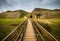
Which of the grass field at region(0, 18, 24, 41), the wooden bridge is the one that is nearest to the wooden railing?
the wooden bridge

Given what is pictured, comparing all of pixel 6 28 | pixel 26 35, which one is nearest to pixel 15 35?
pixel 26 35

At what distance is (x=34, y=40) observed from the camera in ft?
25.5

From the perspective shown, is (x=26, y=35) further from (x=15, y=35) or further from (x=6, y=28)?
(x=6, y=28)

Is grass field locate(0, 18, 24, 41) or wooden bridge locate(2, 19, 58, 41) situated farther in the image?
grass field locate(0, 18, 24, 41)

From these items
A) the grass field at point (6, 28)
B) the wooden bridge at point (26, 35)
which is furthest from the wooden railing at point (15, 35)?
the grass field at point (6, 28)

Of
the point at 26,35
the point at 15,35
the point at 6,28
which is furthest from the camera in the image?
the point at 6,28

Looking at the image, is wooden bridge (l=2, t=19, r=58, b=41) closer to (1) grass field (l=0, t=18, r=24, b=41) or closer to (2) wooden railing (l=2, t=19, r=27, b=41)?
(2) wooden railing (l=2, t=19, r=27, b=41)

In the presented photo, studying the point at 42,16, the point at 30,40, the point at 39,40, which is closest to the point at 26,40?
the point at 30,40

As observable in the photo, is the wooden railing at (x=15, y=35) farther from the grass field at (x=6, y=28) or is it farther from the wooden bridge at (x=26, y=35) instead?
the grass field at (x=6, y=28)

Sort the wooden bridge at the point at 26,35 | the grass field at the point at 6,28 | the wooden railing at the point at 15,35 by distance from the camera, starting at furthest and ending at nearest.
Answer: the grass field at the point at 6,28, the wooden bridge at the point at 26,35, the wooden railing at the point at 15,35

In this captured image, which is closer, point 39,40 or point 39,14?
point 39,40

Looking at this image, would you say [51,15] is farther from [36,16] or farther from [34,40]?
[34,40]

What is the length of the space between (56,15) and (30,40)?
5976cm

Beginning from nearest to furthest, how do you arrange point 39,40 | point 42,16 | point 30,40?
point 39,40, point 30,40, point 42,16
